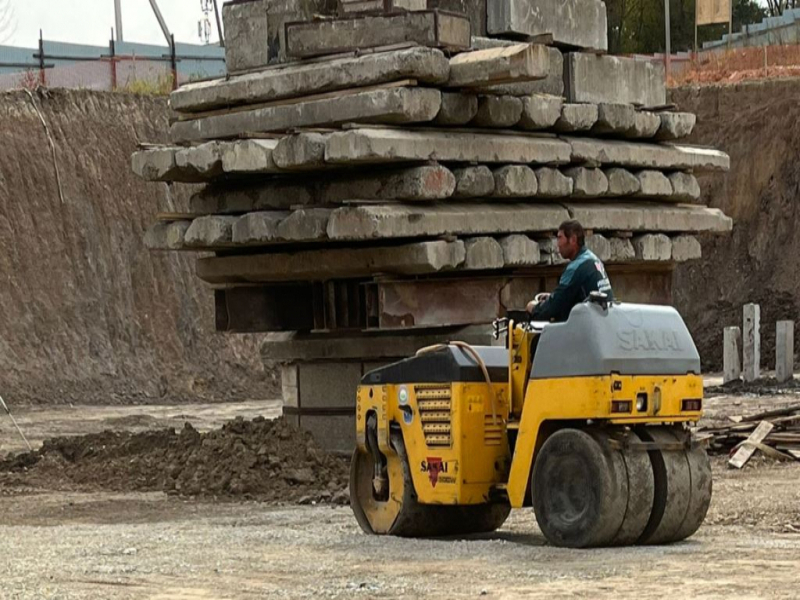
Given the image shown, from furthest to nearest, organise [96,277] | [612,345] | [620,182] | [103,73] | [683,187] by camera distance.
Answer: [103,73] → [96,277] → [683,187] → [620,182] → [612,345]

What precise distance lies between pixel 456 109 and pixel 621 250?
2.69 m

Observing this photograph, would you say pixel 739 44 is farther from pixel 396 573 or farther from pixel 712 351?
pixel 396 573

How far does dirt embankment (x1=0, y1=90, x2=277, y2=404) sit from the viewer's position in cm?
3088

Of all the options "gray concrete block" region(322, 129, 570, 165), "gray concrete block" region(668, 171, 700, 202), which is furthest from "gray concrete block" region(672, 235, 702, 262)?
"gray concrete block" region(322, 129, 570, 165)

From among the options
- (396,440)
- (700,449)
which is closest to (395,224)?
(396,440)

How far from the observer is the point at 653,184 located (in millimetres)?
17078

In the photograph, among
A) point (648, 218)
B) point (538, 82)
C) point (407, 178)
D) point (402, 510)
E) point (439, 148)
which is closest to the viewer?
point (402, 510)

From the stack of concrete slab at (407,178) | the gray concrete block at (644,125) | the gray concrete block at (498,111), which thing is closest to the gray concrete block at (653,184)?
the stack of concrete slab at (407,178)

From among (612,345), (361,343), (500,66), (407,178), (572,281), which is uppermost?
(500,66)

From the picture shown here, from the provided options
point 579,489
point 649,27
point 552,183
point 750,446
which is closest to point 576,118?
point 552,183

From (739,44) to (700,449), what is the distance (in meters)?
40.2

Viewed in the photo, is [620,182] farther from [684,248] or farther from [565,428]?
[565,428]

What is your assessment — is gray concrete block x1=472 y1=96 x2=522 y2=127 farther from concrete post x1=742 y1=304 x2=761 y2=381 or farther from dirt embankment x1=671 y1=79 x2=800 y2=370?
dirt embankment x1=671 y1=79 x2=800 y2=370

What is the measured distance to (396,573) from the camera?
378 inches
